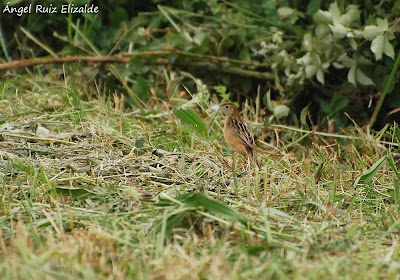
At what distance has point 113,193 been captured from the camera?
466 cm

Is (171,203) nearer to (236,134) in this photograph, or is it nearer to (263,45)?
(236,134)

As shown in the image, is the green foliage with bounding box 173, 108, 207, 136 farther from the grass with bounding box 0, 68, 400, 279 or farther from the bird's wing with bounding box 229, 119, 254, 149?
the bird's wing with bounding box 229, 119, 254, 149

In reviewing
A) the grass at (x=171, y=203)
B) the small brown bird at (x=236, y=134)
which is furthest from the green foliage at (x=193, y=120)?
the small brown bird at (x=236, y=134)

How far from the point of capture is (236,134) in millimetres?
5973

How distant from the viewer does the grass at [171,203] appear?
3617mm

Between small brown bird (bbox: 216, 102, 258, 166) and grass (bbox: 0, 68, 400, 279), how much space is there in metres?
0.09

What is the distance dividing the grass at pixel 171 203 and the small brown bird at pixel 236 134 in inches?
3.4

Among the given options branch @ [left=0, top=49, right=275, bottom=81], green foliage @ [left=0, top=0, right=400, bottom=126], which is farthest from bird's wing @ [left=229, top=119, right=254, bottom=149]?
branch @ [left=0, top=49, right=275, bottom=81]

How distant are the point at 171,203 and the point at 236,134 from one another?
176cm

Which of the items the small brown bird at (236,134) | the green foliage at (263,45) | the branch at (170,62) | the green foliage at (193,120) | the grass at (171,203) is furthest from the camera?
the branch at (170,62)

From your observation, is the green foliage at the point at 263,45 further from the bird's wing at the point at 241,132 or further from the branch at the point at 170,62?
the bird's wing at the point at 241,132

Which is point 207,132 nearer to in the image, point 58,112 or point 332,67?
point 58,112

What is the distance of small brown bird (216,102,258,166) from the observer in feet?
18.9

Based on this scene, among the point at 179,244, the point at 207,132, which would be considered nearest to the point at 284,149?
the point at 207,132
